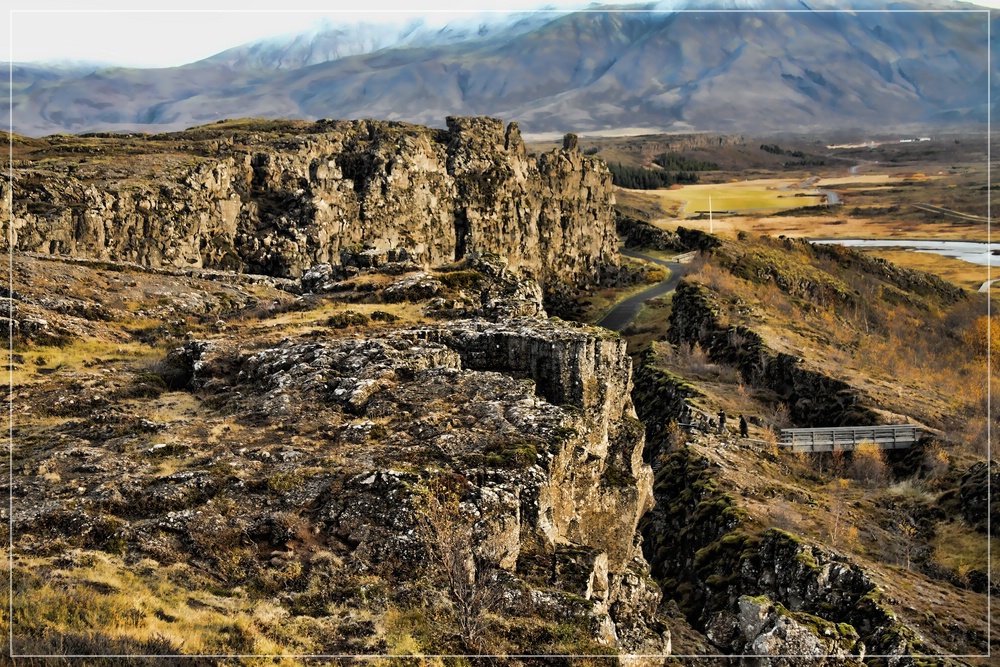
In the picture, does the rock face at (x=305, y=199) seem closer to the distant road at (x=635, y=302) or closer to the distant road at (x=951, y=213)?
the distant road at (x=635, y=302)

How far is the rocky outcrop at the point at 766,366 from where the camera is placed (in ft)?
220

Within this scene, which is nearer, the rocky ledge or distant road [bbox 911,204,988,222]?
the rocky ledge

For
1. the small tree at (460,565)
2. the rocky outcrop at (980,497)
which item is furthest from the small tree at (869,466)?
the small tree at (460,565)

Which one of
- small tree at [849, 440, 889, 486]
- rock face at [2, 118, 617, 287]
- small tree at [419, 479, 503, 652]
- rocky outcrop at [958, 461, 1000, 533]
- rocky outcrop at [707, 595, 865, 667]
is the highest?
rock face at [2, 118, 617, 287]

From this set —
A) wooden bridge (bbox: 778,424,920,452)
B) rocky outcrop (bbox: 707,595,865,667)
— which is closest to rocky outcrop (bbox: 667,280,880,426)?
wooden bridge (bbox: 778,424,920,452)

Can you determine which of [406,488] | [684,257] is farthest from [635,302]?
[406,488]

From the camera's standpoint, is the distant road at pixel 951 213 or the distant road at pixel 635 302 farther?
the distant road at pixel 951 213

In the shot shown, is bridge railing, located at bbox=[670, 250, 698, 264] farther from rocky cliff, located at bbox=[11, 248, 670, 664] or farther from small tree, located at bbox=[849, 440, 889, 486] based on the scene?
rocky cliff, located at bbox=[11, 248, 670, 664]

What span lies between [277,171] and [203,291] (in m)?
39.5

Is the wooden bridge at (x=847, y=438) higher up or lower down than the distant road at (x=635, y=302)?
lower down

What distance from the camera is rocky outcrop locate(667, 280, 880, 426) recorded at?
66.9 m

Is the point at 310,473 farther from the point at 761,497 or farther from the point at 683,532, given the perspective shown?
the point at 761,497

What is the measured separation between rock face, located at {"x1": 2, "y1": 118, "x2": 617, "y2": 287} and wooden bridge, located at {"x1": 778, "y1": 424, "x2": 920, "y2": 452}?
104ft

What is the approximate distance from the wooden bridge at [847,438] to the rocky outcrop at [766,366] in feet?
11.4
